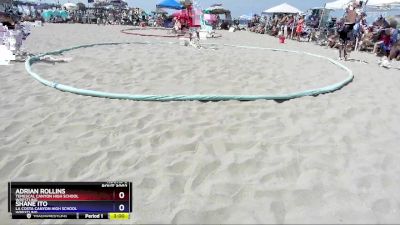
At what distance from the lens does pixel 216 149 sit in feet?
11.6

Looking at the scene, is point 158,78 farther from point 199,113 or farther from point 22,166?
point 22,166

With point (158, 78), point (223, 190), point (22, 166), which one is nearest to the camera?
point (223, 190)

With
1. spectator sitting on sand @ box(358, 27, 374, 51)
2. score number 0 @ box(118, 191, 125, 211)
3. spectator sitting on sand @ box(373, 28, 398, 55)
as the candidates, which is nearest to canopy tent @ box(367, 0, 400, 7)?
spectator sitting on sand @ box(358, 27, 374, 51)

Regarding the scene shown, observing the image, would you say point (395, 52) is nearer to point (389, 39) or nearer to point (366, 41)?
point (389, 39)

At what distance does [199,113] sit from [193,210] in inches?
84.0

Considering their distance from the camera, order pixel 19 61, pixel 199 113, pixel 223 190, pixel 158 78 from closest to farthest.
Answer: pixel 223 190 → pixel 199 113 → pixel 158 78 → pixel 19 61

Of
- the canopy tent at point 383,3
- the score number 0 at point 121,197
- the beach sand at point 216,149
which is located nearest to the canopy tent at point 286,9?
the canopy tent at point 383,3

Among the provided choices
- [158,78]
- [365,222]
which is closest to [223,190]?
[365,222]

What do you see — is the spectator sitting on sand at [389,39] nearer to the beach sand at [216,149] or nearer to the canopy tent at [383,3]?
the canopy tent at [383,3]

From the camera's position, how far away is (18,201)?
104 inches
